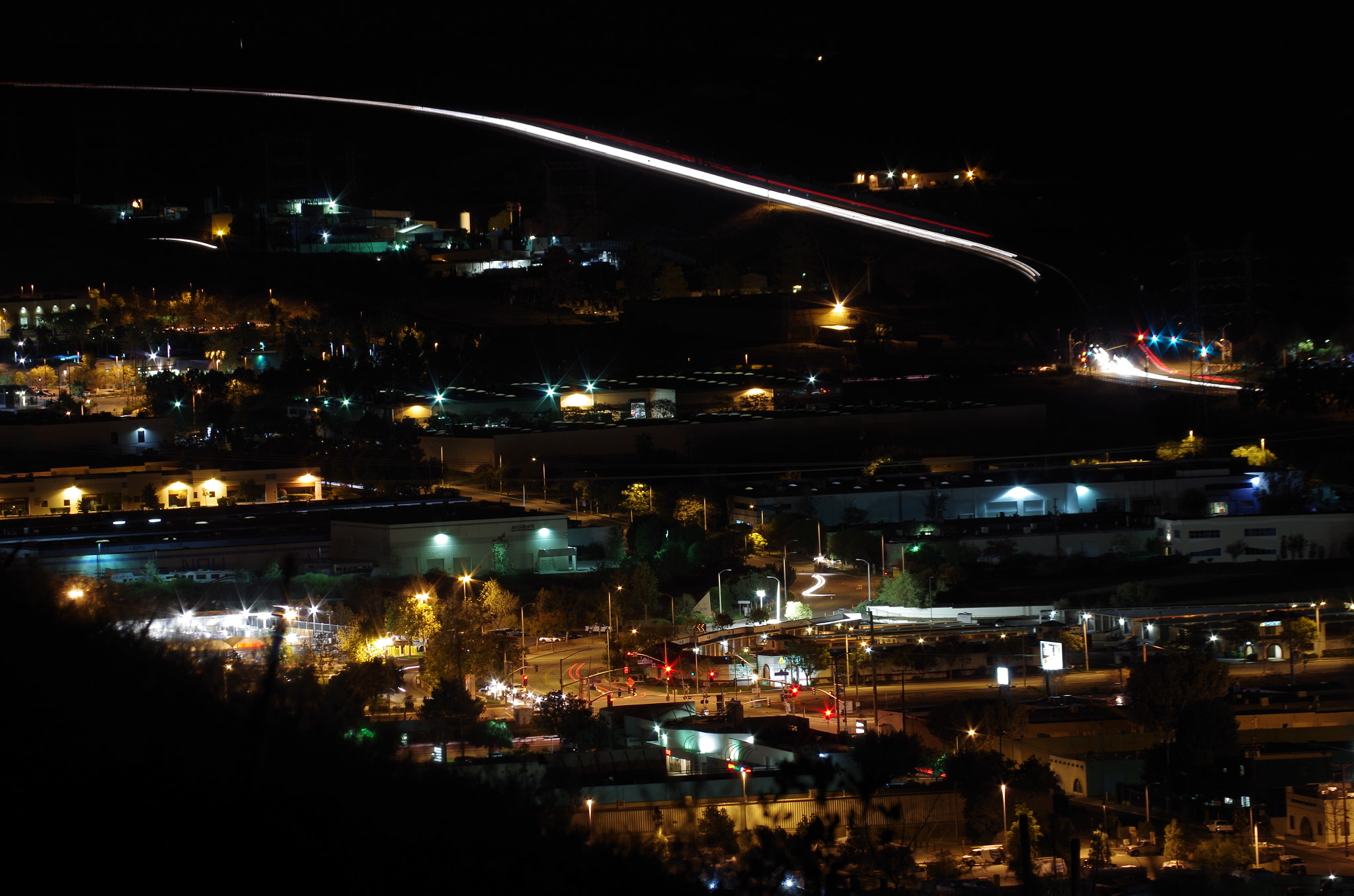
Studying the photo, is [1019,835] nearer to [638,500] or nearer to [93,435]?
[638,500]

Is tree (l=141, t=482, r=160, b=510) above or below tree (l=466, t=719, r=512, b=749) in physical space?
above

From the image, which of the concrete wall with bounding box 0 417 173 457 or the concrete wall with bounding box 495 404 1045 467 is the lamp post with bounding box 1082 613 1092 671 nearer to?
the concrete wall with bounding box 495 404 1045 467

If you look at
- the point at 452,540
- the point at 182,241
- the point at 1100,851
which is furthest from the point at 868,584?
the point at 182,241

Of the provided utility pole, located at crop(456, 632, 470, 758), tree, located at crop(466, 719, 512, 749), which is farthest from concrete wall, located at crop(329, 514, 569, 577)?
tree, located at crop(466, 719, 512, 749)

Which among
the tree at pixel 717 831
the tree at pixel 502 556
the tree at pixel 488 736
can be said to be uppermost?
the tree at pixel 502 556

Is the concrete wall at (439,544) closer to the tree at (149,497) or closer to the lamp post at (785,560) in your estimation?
the lamp post at (785,560)

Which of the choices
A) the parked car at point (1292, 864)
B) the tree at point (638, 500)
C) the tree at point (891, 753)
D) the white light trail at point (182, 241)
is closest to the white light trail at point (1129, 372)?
the tree at point (638, 500)
